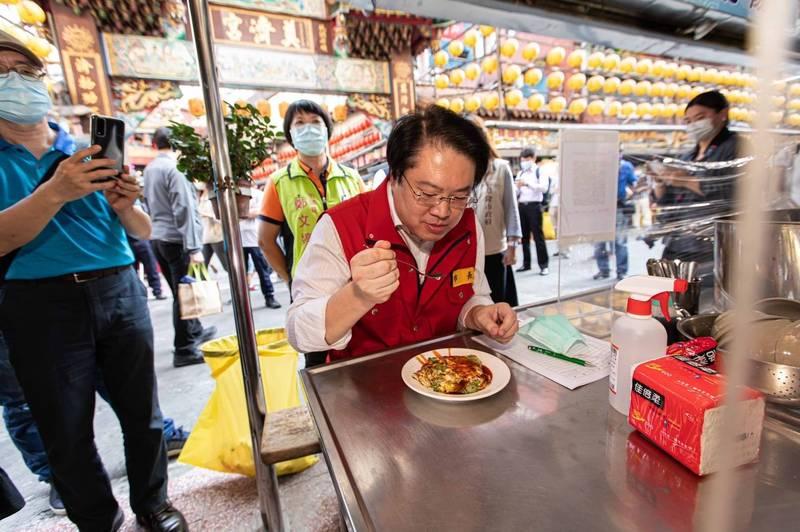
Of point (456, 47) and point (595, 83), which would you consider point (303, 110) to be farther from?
point (595, 83)

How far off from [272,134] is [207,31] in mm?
449

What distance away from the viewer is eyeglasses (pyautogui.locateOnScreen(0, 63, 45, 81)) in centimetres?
118

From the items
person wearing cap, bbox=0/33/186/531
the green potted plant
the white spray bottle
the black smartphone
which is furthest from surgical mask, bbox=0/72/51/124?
the white spray bottle

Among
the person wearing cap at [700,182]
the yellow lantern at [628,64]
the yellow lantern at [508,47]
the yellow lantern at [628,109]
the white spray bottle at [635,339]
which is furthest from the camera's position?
the yellow lantern at [628,109]

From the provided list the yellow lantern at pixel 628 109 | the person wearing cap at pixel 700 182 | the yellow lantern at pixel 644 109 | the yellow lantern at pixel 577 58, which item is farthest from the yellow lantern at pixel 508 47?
the person wearing cap at pixel 700 182

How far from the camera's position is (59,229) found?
1.27 m

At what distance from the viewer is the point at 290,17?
4906 millimetres

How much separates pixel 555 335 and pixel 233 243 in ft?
3.27

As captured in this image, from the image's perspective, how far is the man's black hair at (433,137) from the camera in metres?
1.11

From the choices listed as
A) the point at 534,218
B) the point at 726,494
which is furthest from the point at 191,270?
the point at 534,218

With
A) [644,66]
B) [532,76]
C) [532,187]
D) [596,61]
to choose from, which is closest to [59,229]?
[532,187]

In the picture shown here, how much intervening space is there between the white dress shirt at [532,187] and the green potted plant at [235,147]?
4.77m

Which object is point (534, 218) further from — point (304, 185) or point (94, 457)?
point (94, 457)

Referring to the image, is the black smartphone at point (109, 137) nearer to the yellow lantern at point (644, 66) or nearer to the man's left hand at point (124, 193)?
the man's left hand at point (124, 193)
